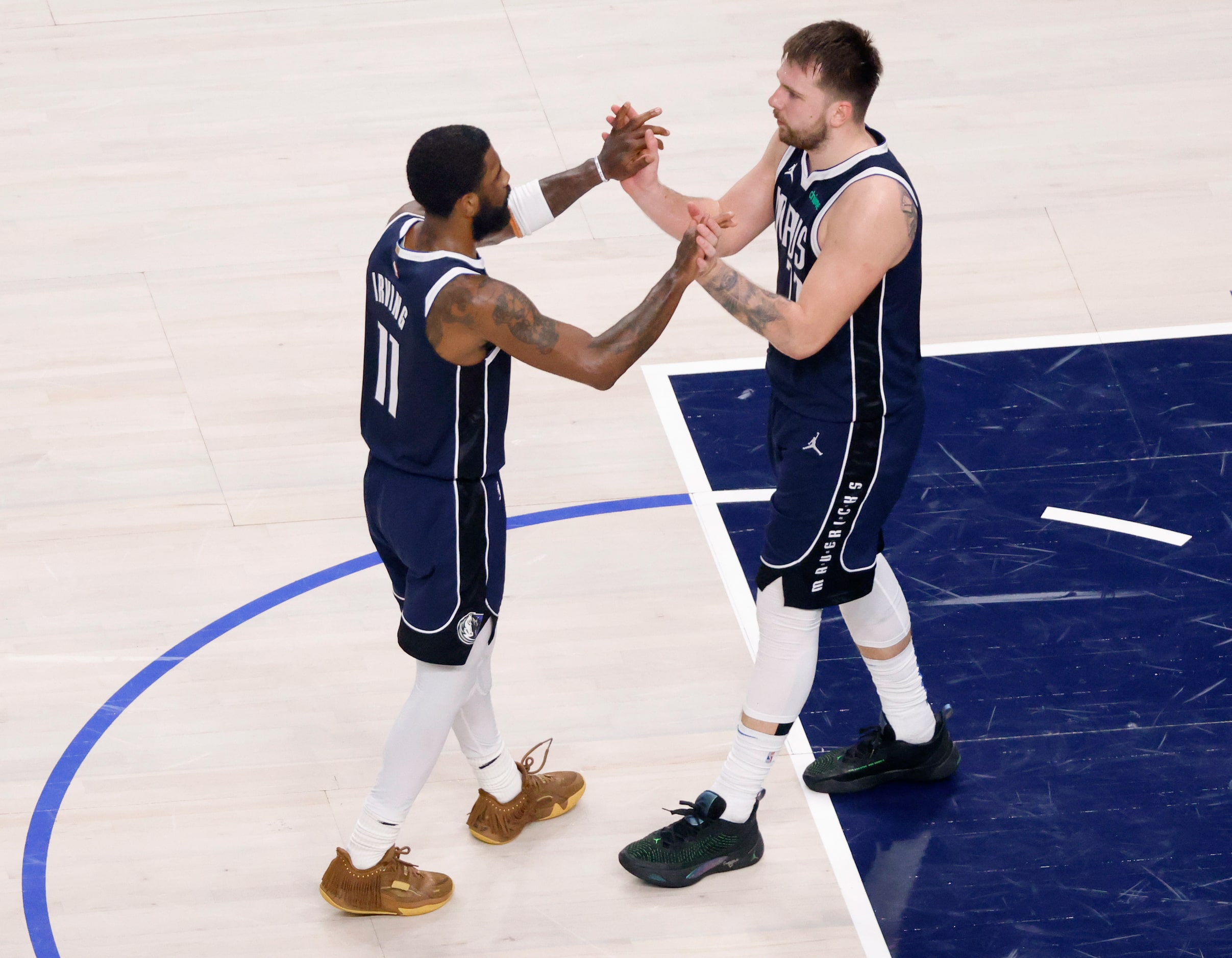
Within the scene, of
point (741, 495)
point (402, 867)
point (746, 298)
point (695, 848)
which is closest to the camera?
point (746, 298)

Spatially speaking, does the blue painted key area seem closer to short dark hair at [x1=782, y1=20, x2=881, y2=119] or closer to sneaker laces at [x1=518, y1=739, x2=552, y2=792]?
sneaker laces at [x1=518, y1=739, x2=552, y2=792]

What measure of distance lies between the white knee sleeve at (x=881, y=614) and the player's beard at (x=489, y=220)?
137cm

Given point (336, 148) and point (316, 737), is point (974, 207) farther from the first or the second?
point (316, 737)

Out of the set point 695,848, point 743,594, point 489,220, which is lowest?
point 743,594

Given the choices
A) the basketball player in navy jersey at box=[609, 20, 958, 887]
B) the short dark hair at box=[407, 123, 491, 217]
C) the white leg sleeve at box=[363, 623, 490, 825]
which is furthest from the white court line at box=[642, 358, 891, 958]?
the short dark hair at box=[407, 123, 491, 217]

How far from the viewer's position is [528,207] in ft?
14.0

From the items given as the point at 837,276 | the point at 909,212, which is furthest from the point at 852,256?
the point at 909,212

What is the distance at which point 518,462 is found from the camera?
602cm

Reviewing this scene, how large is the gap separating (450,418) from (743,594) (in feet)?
5.78

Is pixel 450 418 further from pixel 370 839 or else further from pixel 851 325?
pixel 370 839

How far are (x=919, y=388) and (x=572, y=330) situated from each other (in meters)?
0.97

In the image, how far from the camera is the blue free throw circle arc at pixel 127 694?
171 inches

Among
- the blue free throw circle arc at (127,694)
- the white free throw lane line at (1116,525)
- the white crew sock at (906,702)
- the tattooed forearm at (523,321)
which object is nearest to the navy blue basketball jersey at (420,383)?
the tattooed forearm at (523,321)

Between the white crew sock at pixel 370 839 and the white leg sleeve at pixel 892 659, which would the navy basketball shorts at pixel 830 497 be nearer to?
the white leg sleeve at pixel 892 659
